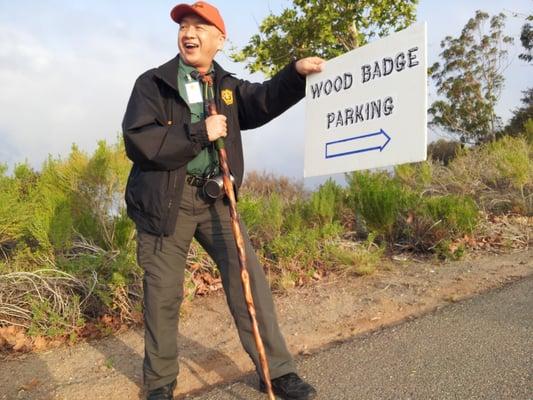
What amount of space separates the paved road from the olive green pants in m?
0.29

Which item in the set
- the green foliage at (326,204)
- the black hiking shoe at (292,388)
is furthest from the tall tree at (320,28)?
the black hiking shoe at (292,388)

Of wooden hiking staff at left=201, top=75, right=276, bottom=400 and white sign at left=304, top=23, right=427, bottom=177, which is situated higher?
white sign at left=304, top=23, right=427, bottom=177

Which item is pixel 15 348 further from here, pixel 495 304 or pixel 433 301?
pixel 495 304

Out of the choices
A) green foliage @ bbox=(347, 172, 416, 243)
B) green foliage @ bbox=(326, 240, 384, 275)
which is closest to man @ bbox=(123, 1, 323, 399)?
green foliage @ bbox=(326, 240, 384, 275)

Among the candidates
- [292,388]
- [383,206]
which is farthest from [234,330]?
[383,206]

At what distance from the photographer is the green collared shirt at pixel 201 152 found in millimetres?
2889

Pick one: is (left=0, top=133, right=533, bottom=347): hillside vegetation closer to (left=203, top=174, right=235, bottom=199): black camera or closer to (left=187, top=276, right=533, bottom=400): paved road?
(left=187, top=276, right=533, bottom=400): paved road

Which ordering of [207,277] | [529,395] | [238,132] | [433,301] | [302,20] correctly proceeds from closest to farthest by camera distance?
[529,395], [238,132], [433,301], [207,277], [302,20]

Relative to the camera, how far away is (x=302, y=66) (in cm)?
297

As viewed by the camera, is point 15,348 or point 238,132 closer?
point 238,132

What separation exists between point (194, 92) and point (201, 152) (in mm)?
340

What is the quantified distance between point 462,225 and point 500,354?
3103mm

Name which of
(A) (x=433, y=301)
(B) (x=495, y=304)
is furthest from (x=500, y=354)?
(A) (x=433, y=301)

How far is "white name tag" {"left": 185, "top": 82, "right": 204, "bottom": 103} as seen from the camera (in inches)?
115
